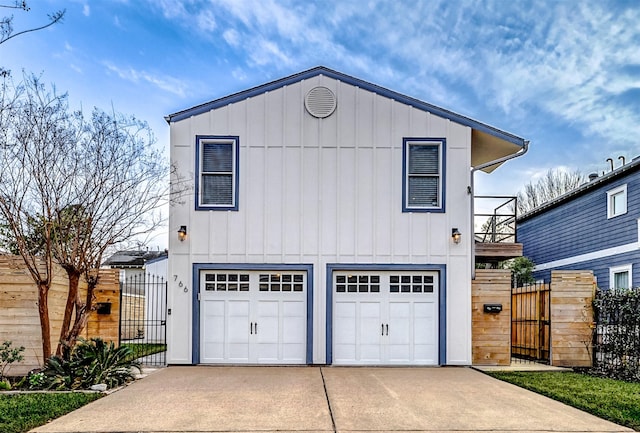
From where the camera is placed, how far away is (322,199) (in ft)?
34.3

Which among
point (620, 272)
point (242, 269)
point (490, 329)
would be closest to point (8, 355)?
point (242, 269)

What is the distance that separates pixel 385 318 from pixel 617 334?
14.1ft

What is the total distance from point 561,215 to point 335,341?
11.4m

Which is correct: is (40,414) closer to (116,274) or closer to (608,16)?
(116,274)

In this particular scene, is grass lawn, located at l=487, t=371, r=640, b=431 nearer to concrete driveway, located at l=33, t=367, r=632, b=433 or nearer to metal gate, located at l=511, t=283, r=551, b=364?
concrete driveway, located at l=33, t=367, r=632, b=433

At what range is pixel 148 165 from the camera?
32.2 feet

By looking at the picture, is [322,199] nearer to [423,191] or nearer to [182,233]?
[423,191]

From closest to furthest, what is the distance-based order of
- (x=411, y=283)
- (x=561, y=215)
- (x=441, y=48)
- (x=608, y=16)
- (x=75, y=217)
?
1. (x=75, y=217)
2. (x=411, y=283)
3. (x=608, y=16)
4. (x=441, y=48)
5. (x=561, y=215)

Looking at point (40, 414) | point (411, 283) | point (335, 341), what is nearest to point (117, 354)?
point (40, 414)

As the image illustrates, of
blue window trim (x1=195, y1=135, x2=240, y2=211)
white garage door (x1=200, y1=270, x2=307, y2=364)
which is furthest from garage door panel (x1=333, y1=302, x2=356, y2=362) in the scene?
blue window trim (x1=195, y1=135, x2=240, y2=211)

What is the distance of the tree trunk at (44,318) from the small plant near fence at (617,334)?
9848mm

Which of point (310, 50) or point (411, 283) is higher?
point (310, 50)

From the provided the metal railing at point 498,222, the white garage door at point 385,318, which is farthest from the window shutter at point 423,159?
the white garage door at point 385,318

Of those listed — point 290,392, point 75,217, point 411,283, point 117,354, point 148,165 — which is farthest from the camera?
point 411,283
